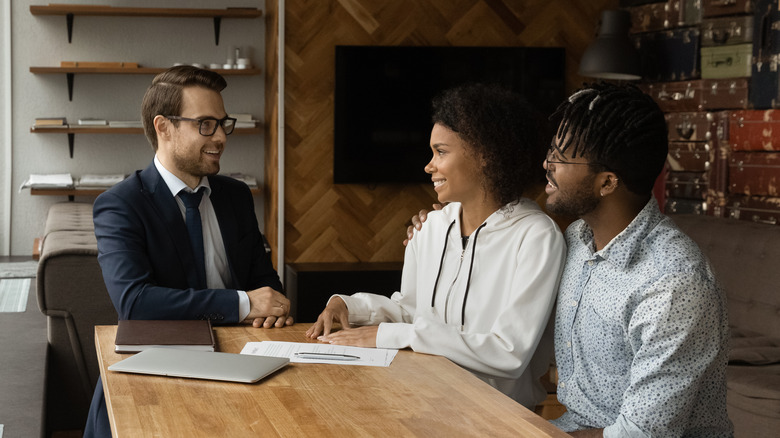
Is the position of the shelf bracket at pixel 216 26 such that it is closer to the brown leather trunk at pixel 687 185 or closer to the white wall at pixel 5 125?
the white wall at pixel 5 125

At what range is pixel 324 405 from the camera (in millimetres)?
1402

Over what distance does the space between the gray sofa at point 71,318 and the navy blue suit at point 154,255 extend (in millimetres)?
623

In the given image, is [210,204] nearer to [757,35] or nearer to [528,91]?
[757,35]

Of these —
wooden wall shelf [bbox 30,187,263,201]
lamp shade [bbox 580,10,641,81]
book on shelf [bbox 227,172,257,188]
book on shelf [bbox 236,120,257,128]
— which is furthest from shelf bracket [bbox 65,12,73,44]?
lamp shade [bbox 580,10,641,81]

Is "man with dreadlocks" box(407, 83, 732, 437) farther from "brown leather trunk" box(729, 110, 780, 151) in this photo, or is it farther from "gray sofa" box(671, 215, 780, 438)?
"brown leather trunk" box(729, 110, 780, 151)

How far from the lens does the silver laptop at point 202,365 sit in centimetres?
152

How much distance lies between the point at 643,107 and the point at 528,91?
3.96 m

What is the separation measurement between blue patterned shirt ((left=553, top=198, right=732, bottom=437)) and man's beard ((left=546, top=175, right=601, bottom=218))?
8cm

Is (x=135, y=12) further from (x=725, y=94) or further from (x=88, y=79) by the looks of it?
(x=725, y=94)

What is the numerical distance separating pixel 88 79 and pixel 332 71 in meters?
1.60

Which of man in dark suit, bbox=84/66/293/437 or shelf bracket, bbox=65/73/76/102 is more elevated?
shelf bracket, bbox=65/73/76/102

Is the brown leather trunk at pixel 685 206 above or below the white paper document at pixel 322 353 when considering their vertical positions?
above

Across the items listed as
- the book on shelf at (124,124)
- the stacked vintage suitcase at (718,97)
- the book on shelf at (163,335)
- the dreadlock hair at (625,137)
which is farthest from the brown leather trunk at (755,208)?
the book on shelf at (124,124)

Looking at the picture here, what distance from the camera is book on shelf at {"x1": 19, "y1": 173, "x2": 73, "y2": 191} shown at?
5328 mm
